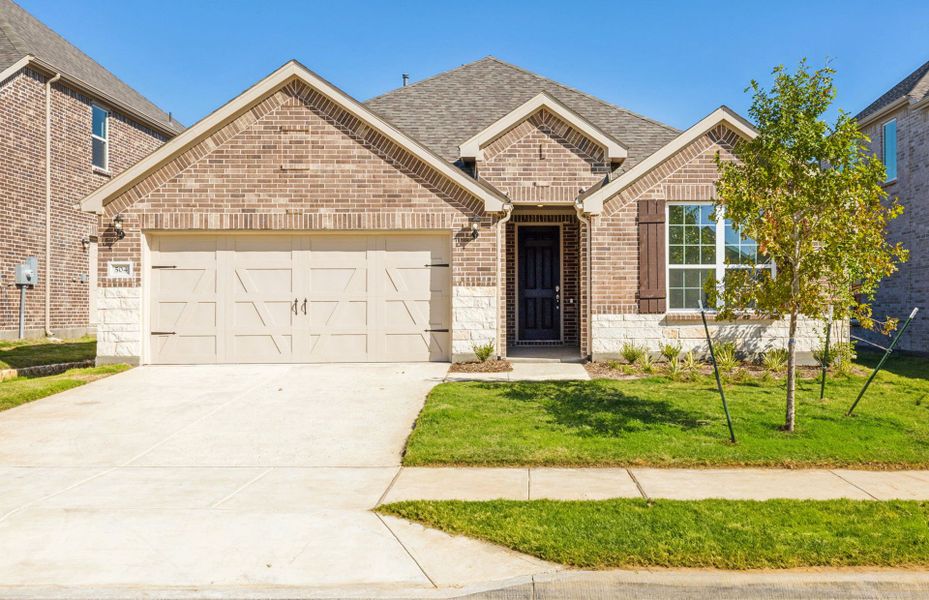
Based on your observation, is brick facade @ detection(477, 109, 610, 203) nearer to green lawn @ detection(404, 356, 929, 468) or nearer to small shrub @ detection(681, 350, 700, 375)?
small shrub @ detection(681, 350, 700, 375)

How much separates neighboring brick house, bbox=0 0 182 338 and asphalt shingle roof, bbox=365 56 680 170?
8.56m

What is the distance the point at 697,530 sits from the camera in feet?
15.6

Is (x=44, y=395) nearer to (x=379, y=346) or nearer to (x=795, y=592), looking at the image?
(x=379, y=346)

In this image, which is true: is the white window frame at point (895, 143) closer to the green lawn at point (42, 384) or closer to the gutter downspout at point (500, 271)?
the gutter downspout at point (500, 271)

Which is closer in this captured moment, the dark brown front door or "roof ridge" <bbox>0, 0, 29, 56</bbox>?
the dark brown front door

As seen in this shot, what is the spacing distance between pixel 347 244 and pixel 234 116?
309 centimetres

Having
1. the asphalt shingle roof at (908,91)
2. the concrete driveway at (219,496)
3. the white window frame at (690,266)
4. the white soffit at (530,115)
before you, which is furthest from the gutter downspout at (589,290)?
the asphalt shingle roof at (908,91)

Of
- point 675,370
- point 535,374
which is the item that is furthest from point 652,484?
point 675,370

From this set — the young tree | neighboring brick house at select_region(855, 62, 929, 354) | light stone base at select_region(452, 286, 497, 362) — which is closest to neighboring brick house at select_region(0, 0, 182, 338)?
light stone base at select_region(452, 286, 497, 362)

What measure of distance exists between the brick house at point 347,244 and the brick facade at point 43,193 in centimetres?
651

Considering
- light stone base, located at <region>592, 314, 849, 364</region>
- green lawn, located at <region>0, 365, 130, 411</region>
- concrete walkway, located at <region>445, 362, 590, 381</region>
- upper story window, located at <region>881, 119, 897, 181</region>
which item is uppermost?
upper story window, located at <region>881, 119, 897, 181</region>

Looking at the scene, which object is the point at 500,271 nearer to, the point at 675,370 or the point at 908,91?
the point at 675,370

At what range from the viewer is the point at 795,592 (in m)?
4.00

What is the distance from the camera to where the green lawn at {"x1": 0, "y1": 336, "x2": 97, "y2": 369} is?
43.7ft
